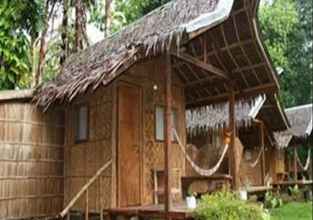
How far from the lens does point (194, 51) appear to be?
8.62 metres

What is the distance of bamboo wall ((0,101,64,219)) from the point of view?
313 inches

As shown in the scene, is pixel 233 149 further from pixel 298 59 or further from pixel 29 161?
pixel 298 59

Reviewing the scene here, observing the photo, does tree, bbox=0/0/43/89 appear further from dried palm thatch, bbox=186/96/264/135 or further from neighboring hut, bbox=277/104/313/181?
neighboring hut, bbox=277/104/313/181

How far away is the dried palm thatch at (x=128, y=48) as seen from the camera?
21.6 feet

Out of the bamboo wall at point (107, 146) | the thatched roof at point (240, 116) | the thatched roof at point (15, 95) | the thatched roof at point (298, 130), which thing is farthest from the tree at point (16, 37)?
the thatched roof at point (298, 130)

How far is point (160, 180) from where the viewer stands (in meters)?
8.67

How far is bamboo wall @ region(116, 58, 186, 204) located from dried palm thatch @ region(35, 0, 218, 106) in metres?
0.73

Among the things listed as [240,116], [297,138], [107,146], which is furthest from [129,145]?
[297,138]

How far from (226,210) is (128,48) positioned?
3.04 metres

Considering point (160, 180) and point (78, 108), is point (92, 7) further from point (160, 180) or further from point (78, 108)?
point (160, 180)

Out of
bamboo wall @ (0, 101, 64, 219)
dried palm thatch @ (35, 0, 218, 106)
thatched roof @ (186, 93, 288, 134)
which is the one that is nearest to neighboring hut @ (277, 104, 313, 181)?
thatched roof @ (186, 93, 288, 134)

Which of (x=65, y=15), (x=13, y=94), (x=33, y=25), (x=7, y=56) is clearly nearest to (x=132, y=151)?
(x=13, y=94)

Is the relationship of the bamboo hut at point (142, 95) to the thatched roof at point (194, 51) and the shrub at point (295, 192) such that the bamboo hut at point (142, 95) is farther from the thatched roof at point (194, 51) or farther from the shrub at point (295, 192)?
the shrub at point (295, 192)

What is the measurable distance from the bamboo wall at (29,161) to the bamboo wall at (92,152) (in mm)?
229
